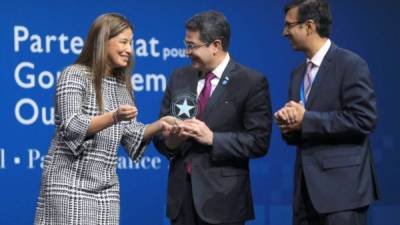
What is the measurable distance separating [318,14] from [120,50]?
2.97 ft

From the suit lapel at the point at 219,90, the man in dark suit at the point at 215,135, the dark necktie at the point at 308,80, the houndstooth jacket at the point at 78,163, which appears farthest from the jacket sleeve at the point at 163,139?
the dark necktie at the point at 308,80

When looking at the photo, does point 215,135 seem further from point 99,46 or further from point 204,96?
point 99,46

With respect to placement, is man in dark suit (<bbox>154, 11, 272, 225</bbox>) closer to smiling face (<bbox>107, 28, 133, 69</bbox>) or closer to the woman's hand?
smiling face (<bbox>107, 28, 133, 69</bbox>)

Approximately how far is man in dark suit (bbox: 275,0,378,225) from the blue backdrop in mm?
1665

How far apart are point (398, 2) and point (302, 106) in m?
2.45

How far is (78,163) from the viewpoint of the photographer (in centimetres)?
350

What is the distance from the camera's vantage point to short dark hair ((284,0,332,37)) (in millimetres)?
3785

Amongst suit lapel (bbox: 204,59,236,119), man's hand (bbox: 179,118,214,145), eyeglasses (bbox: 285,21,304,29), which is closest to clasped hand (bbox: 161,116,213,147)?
man's hand (bbox: 179,118,214,145)

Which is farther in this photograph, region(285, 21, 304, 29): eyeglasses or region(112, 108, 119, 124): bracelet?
region(285, 21, 304, 29): eyeglasses

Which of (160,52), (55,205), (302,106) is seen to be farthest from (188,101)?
(160,52)

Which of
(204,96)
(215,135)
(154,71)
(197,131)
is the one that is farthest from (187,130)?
(154,71)

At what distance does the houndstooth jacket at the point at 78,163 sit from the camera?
3.46 m

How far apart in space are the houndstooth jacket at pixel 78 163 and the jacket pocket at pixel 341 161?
90 centimetres

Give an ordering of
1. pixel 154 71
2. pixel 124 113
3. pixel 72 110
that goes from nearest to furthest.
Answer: pixel 124 113, pixel 72 110, pixel 154 71
